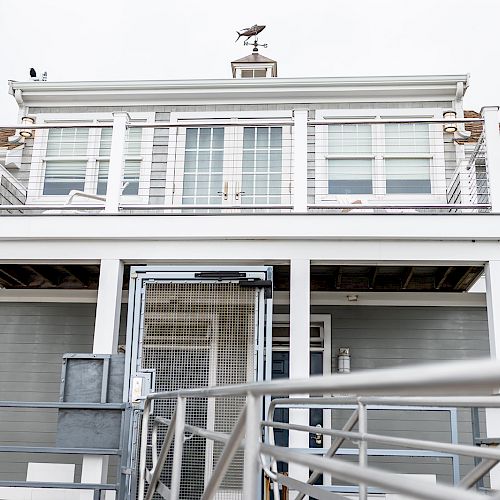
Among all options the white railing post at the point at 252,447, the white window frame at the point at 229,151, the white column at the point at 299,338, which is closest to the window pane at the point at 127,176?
the white window frame at the point at 229,151

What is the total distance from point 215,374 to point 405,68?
1002 inches

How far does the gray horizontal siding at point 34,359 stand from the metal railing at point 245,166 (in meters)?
1.47

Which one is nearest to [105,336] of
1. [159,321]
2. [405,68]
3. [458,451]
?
[159,321]

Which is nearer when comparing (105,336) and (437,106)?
(105,336)

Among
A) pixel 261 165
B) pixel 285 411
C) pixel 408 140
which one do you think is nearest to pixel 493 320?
pixel 285 411

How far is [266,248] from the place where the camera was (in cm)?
629

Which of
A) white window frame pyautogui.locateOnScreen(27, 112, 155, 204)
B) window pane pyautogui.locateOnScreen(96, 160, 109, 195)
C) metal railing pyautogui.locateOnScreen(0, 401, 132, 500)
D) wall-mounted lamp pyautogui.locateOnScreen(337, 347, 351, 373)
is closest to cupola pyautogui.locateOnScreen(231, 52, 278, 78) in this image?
white window frame pyautogui.locateOnScreen(27, 112, 155, 204)

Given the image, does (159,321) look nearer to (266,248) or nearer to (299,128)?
(266,248)

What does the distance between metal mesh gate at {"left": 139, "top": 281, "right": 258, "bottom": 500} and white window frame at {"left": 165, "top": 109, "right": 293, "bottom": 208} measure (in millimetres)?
3155

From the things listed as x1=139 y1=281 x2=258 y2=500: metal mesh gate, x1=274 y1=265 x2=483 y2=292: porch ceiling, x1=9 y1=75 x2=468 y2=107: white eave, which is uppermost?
x1=9 y1=75 x2=468 y2=107: white eave

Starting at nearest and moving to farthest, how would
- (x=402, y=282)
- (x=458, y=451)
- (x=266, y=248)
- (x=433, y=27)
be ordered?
(x=458, y=451) → (x=266, y=248) → (x=402, y=282) → (x=433, y=27)

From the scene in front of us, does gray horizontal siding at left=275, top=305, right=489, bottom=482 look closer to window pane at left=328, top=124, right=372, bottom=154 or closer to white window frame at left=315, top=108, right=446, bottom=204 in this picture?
white window frame at left=315, top=108, right=446, bottom=204

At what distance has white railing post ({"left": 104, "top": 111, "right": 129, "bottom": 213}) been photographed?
6578 millimetres

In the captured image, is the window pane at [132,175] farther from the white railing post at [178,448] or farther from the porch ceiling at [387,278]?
the white railing post at [178,448]
